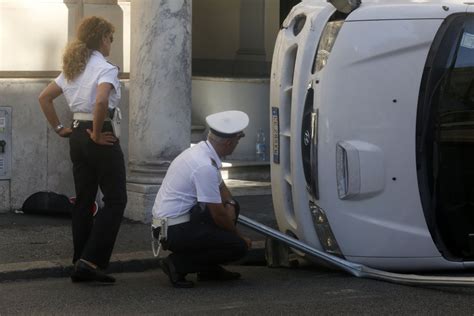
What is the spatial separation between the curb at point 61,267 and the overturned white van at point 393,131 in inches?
61.4

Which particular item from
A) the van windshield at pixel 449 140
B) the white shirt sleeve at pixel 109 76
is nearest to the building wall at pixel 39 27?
the white shirt sleeve at pixel 109 76

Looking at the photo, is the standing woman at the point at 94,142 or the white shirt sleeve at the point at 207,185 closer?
the white shirt sleeve at the point at 207,185

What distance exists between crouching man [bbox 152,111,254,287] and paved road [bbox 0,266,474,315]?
29 cm

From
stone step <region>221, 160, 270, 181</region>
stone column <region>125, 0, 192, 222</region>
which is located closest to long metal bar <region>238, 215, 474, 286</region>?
stone column <region>125, 0, 192, 222</region>

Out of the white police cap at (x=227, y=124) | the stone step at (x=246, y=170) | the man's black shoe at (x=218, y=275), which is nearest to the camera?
the white police cap at (x=227, y=124)

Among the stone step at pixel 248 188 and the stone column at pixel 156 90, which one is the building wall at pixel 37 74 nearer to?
the stone column at pixel 156 90

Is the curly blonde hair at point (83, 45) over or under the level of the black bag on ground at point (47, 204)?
over

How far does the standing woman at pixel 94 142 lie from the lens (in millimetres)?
7035

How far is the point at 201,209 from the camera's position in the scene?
6844mm

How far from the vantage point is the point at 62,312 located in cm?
629

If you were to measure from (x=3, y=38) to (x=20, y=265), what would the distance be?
3081 mm

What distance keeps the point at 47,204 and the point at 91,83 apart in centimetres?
321

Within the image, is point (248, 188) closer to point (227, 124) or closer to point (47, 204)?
point (47, 204)

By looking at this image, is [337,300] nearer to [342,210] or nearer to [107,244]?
[342,210]
